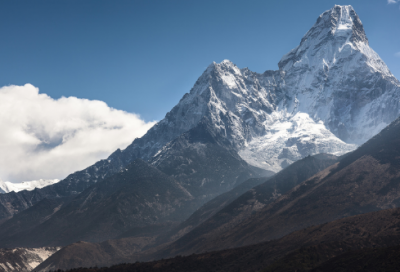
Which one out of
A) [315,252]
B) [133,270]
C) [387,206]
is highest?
[133,270]

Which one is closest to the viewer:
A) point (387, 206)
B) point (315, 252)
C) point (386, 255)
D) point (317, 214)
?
point (386, 255)

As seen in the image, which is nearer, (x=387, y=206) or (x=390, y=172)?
(x=387, y=206)

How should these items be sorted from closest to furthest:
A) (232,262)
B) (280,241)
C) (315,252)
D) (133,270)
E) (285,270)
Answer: (285,270)
(315,252)
(133,270)
(232,262)
(280,241)

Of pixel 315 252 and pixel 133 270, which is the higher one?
pixel 133 270

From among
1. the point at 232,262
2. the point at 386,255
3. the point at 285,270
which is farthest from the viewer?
the point at 232,262

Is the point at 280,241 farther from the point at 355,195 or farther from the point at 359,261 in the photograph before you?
the point at 355,195

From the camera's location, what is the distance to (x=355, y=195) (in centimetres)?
19050

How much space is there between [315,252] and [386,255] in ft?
77.0

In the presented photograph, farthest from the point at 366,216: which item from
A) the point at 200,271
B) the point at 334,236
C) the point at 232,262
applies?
the point at 200,271

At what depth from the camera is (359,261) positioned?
80.6 meters

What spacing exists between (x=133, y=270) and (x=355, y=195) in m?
126

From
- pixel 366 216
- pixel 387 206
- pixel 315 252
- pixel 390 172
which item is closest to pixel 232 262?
pixel 315 252

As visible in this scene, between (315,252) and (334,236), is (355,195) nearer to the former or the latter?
(334,236)

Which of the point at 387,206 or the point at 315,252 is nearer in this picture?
the point at 315,252
